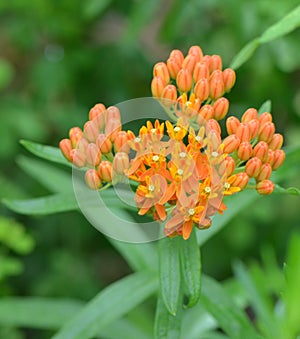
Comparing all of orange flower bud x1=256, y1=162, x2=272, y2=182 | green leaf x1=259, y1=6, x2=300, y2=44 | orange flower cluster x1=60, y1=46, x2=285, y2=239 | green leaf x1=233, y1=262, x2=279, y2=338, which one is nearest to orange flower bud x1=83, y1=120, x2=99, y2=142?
orange flower cluster x1=60, y1=46, x2=285, y2=239

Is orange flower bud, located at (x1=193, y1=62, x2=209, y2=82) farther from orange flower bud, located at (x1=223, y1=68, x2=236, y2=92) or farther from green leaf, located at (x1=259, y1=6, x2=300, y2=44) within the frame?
green leaf, located at (x1=259, y1=6, x2=300, y2=44)

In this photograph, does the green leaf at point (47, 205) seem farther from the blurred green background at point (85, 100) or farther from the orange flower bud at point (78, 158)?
the blurred green background at point (85, 100)

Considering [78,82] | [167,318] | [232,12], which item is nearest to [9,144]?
[78,82]

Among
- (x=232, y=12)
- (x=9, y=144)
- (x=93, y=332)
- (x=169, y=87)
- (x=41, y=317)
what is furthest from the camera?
(x=9, y=144)

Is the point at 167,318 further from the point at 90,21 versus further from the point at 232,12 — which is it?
the point at 90,21

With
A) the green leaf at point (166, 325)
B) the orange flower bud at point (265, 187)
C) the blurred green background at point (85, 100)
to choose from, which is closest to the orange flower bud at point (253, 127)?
the orange flower bud at point (265, 187)

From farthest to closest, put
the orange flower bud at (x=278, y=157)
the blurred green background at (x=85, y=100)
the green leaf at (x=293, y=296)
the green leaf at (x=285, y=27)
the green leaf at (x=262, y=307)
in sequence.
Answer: the blurred green background at (x=85, y=100)
the green leaf at (x=262, y=307)
the green leaf at (x=285, y=27)
the orange flower bud at (x=278, y=157)
the green leaf at (x=293, y=296)

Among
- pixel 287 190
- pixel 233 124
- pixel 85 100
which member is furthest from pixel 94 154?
pixel 85 100
